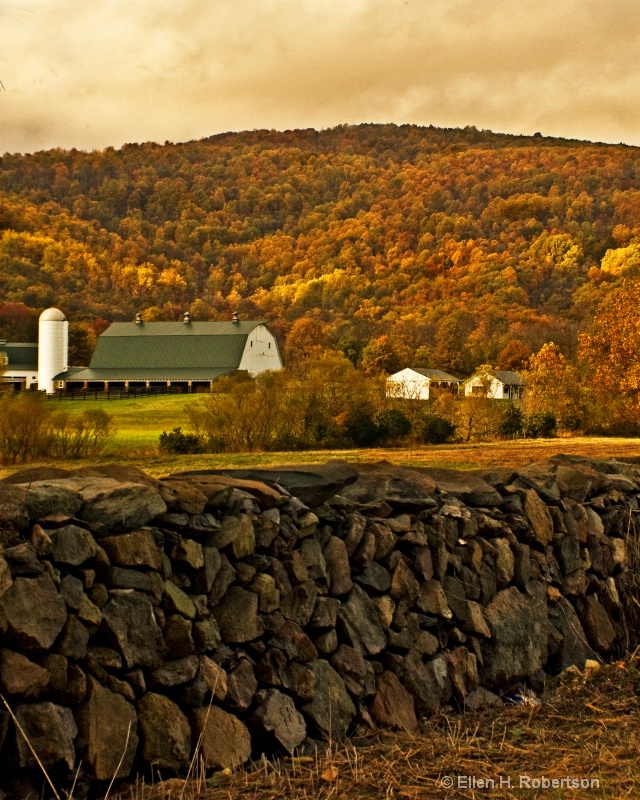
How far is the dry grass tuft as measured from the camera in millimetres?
4789

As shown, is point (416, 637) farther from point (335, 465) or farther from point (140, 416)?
point (140, 416)

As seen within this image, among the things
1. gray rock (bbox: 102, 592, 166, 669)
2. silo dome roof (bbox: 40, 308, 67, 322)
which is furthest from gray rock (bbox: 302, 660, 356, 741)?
silo dome roof (bbox: 40, 308, 67, 322)

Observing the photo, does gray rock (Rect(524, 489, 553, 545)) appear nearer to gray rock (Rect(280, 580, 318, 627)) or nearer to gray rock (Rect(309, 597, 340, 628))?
gray rock (Rect(309, 597, 340, 628))

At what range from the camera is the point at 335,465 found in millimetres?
7145

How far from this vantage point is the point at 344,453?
18250mm

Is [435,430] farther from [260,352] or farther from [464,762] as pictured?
[260,352]

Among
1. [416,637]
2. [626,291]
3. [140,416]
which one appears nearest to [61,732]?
[416,637]

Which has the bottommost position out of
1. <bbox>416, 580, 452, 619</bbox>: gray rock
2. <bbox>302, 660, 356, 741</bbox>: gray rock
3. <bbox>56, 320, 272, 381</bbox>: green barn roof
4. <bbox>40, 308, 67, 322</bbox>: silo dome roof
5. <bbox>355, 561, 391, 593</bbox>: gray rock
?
<bbox>302, 660, 356, 741</bbox>: gray rock

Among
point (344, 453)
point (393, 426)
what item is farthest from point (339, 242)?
point (344, 453)

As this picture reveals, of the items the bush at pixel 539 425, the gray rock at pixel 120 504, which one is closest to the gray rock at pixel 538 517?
the gray rock at pixel 120 504

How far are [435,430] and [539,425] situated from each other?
7.14 metres

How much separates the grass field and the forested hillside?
3152 centimetres

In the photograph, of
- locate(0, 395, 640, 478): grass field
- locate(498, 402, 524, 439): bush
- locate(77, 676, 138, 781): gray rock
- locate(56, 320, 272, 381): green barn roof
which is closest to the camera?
locate(77, 676, 138, 781): gray rock

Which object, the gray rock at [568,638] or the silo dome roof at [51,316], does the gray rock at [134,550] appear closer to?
the gray rock at [568,638]
